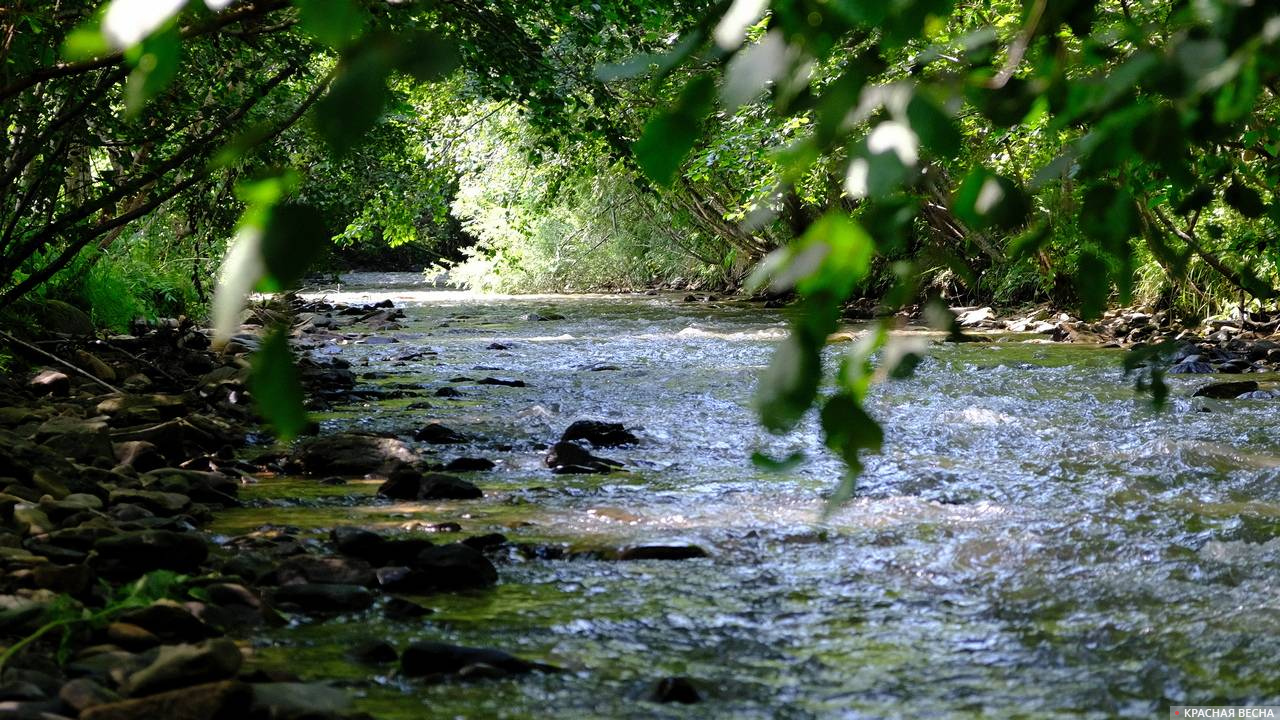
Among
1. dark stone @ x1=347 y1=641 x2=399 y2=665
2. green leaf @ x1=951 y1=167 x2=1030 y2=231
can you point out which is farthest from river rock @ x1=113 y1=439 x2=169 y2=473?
green leaf @ x1=951 y1=167 x2=1030 y2=231

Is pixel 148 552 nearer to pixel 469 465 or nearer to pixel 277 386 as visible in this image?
pixel 469 465

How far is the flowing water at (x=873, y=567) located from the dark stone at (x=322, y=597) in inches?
3.0

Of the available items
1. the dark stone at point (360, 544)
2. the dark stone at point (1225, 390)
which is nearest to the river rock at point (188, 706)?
the dark stone at point (360, 544)

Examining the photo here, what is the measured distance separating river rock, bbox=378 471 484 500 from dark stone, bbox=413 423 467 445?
5.06 feet

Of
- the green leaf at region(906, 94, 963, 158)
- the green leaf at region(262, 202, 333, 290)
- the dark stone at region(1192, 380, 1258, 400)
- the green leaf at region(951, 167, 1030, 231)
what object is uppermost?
the green leaf at region(906, 94, 963, 158)

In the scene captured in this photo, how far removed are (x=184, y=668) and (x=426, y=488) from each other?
2626mm

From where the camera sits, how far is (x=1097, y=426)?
696 centimetres

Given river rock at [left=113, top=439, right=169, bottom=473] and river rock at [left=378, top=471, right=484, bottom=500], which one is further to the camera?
river rock at [left=113, top=439, right=169, bottom=473]

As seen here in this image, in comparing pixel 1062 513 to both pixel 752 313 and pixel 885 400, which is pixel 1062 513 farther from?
pixel 752 313

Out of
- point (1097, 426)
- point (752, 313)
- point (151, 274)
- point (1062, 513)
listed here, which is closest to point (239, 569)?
point (1062, 513)

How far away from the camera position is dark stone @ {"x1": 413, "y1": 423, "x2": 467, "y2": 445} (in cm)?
682

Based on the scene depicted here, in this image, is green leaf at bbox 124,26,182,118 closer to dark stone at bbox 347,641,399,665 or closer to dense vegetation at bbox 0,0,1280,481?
dense vegetation at bbox 0,0,1280,481

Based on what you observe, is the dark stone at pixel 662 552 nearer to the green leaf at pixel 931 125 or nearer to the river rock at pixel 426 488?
the river rock at pixel 426 488

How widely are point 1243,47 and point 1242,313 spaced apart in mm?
13158
